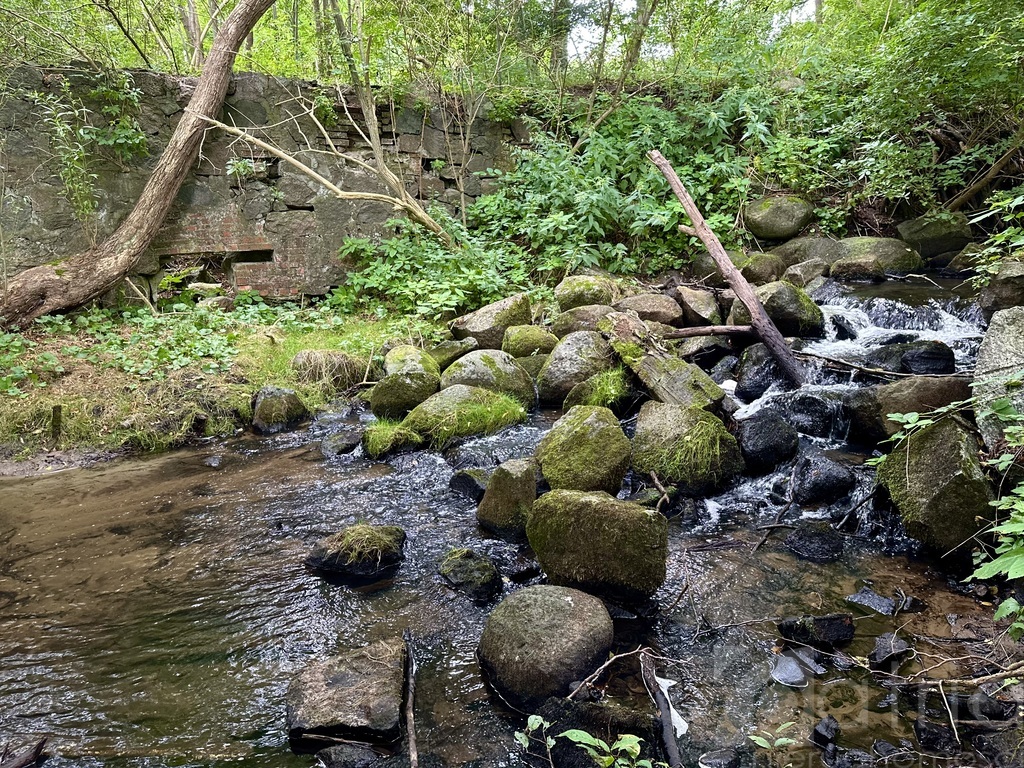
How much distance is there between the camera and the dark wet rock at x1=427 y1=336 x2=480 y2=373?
663 centimetres

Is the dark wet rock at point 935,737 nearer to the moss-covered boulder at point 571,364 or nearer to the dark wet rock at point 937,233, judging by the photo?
the moss-covered boulder at point 571,364

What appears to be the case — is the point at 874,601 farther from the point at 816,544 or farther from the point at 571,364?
the point at 571,364

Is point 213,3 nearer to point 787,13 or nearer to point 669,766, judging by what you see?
point 787,13

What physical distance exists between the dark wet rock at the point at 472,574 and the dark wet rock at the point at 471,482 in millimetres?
900

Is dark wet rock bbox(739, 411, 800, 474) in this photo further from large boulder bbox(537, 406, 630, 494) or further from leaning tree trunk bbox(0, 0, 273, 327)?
leaning tree trunk bbox(0, 0, 273, 327)

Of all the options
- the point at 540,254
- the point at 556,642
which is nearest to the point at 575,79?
the point at 540,254

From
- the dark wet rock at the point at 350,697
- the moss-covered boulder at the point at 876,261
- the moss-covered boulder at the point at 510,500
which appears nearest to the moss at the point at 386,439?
the moss-covered boulder at the point at 510,500

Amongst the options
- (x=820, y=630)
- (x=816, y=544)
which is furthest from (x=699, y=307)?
(x=820, y=630)

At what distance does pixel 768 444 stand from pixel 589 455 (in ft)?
4.59

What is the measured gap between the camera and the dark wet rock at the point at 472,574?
343cm

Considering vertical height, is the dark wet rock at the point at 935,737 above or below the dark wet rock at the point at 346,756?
above

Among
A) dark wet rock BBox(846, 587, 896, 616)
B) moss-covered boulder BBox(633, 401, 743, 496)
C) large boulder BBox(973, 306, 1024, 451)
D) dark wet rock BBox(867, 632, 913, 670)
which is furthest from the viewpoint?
moss-covered boulder BBox(633, 401, 743, 496)

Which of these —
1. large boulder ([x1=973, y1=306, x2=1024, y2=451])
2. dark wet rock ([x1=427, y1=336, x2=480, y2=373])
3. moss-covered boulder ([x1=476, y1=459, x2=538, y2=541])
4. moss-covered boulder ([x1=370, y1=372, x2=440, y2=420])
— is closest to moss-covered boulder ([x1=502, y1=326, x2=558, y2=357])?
dark wet rock ([x1=427, y1=336, x2=480, y2=373])

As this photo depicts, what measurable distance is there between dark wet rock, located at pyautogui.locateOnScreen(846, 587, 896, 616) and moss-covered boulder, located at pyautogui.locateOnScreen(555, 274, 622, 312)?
456cm
